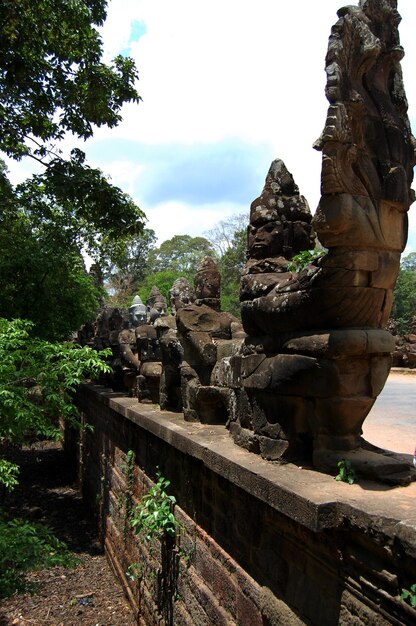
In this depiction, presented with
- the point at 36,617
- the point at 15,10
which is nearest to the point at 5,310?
the point at 15,10

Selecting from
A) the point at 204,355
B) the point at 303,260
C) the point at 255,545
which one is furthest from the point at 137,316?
the point at 255,545

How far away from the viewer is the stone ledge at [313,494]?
86.1 inches

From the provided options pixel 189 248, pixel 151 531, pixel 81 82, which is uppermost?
pixel 189 248

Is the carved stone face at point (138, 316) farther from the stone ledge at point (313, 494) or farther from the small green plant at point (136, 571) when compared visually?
the stone ledge at point (313, 494)

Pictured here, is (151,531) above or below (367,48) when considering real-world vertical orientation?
below

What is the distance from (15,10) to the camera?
791 cm

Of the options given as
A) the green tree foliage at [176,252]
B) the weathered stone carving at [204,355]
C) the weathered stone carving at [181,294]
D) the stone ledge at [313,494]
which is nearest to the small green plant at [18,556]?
the stone ledge at [313,494]

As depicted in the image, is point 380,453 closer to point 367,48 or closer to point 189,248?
point 367,48

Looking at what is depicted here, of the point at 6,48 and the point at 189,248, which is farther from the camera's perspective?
the point at 189,248

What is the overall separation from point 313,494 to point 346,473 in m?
0.34

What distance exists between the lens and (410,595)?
6.40 feet

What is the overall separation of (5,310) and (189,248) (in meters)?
40.3

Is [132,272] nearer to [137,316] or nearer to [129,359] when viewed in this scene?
[137,316]

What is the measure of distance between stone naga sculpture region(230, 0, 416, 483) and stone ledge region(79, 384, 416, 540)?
0.47 feet
